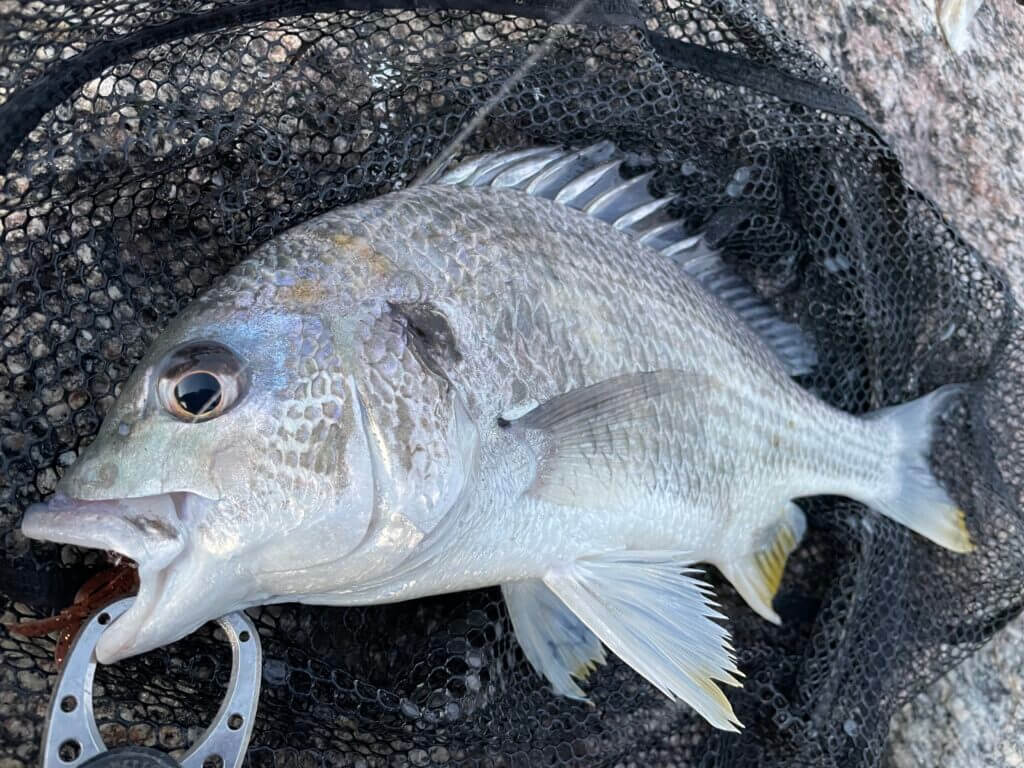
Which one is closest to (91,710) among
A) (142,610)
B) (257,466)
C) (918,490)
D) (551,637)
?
(142,610)

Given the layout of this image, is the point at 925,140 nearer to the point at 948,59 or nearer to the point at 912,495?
the point at 948,59

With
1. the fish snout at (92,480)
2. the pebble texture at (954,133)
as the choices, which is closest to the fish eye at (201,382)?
the fish snout at (92,480)

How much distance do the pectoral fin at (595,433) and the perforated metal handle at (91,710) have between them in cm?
50

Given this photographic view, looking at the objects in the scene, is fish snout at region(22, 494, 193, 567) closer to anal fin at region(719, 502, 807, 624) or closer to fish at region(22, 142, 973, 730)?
fish at region(22, 142, 973, 730)

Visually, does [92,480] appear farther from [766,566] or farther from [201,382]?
[766,566]

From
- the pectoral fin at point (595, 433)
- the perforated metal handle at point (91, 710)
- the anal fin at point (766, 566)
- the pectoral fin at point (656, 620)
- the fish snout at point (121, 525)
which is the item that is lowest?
the anal fin at point (766, 566)

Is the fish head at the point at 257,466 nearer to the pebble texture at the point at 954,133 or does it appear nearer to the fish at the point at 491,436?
the fish at the point at 491,436

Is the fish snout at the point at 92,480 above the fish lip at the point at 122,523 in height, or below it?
above

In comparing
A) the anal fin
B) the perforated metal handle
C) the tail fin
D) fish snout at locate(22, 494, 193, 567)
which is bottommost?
the anal fin

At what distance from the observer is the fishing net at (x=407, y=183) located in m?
1.25

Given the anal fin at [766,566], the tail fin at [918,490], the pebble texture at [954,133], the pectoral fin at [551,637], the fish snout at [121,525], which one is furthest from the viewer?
the pebble texture at [954,133]

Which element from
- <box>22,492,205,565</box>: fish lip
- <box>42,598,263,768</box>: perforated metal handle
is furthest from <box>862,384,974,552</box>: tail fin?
<box>22,492,205,565</box>: fish lip

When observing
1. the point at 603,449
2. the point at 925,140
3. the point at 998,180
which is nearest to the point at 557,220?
the point at 603,449

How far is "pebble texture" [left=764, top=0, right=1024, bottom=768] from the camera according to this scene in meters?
2.15
